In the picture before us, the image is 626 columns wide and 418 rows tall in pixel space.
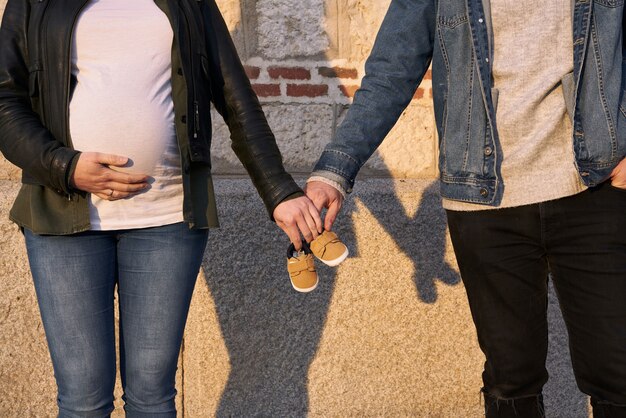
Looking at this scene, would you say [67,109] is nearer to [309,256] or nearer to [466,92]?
[309,256]

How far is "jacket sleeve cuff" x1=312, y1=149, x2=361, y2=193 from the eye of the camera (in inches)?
106

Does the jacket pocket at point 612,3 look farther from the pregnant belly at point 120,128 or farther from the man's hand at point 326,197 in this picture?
the pregnant belly at point 120,128

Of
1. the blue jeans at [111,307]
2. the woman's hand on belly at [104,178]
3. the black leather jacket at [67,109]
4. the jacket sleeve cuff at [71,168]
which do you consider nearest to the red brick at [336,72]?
the black leather jacket at [67,109]

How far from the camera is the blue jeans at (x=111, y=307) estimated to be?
256 cm

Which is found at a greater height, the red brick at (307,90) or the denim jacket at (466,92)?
the denim jacket at (466,92)

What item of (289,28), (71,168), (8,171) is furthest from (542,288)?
(8,171)

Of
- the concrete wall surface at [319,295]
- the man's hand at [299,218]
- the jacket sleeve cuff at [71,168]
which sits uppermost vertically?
the jacket sleeve cuff at [71,168]

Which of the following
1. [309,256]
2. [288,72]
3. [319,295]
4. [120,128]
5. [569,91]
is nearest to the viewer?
[569,91]

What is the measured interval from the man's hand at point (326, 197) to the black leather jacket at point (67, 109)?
8cm

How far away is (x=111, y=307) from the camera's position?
2705 millimetres

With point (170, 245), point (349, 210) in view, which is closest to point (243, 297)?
point (349, 210)

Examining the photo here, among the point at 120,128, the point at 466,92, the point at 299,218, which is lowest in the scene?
the point at 299,218

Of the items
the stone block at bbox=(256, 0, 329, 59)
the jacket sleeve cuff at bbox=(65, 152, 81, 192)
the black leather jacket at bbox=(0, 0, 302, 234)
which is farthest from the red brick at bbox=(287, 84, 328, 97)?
the jacket sleeve cuff at bbox=(65, 152, 81, 192)

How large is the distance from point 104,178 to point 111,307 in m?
0.48
